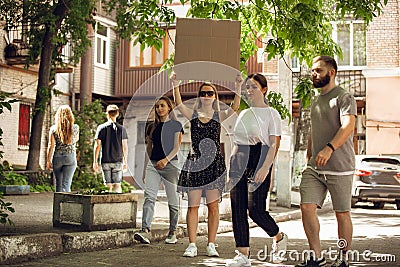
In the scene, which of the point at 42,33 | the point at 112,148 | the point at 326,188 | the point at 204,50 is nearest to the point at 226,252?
the point at 326,188

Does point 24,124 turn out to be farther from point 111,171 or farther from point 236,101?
point 236,101

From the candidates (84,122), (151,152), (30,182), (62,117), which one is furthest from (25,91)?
(151,152)

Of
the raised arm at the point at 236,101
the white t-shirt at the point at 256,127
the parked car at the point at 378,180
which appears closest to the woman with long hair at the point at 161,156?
the raised arm at the point at 236,101

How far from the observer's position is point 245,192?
6.84 metres

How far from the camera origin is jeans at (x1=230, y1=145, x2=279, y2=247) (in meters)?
6.80

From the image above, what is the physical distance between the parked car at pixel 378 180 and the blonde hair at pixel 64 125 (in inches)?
366

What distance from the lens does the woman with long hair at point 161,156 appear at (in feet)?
27.4

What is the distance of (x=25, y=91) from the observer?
2366 centimetres

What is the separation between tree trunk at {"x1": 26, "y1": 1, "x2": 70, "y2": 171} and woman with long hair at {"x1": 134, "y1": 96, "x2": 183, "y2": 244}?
11.6 metres

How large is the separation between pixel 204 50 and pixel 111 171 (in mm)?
5004

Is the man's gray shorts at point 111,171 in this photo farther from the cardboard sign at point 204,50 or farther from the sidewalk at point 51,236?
the cardboard sign at point 204,50

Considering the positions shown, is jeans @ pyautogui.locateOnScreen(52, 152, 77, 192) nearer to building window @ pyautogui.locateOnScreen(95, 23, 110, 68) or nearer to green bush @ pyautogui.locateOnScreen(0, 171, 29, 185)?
green bush @ pyautogui.locateOnScreen(0, 171, 29, 185)

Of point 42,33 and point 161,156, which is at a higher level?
point 42,33

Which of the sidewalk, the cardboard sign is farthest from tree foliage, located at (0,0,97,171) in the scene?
the cardboard sign
